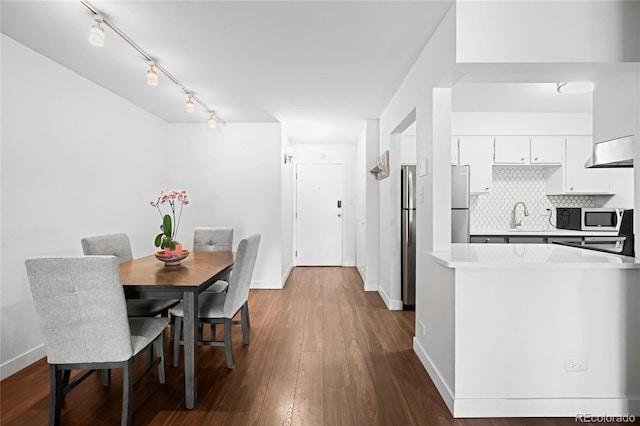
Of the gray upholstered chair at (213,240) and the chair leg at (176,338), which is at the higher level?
the gray upholstered chair at (213,240)

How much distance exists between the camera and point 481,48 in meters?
2.08

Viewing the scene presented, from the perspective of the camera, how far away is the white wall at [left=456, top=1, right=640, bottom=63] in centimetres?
207

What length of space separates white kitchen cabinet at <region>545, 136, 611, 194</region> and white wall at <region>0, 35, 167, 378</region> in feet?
18.0

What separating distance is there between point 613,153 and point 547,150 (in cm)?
251

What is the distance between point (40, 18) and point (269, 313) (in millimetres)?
3150

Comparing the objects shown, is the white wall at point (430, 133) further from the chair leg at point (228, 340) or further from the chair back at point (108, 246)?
the chair back at point (108, 246)

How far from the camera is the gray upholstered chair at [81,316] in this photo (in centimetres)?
172

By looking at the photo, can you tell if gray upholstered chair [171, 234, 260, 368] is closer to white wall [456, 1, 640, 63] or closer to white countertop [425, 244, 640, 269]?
white countertop [425, 244, 640, 269]

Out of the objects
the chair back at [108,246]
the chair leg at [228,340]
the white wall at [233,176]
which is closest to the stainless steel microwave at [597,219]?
the white wall at [233,176]

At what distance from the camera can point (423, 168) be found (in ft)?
8.96

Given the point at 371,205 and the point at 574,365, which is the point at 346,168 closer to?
the point at 371,205

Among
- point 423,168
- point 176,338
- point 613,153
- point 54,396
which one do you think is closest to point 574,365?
point 613,153

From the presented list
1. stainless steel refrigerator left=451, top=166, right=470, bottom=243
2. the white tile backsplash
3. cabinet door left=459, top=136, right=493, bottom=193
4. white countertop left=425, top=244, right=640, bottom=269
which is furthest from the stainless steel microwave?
white countertop left=425, top=244, right=640, bottom=269

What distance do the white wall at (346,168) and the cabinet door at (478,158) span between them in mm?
2564
